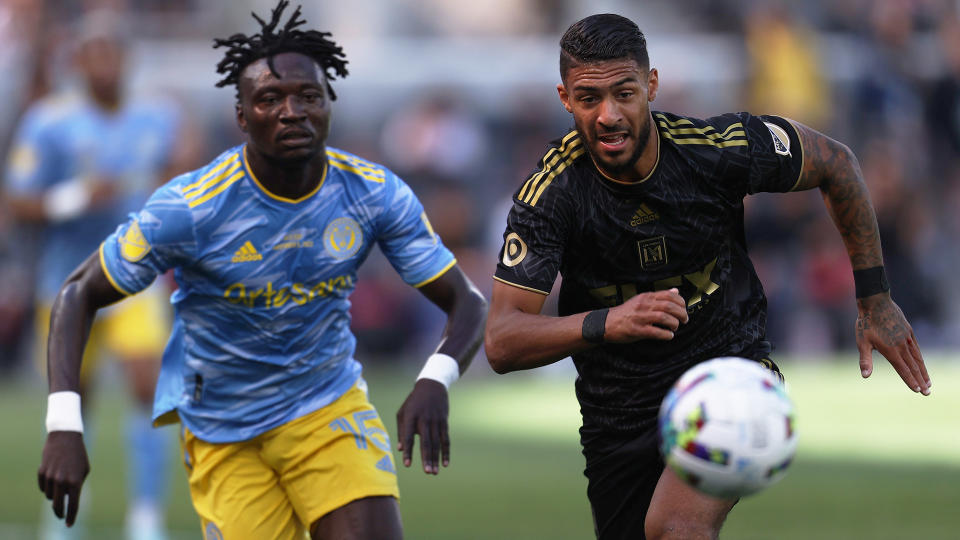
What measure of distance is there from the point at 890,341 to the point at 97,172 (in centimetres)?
620

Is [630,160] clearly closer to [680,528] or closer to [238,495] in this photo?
[680,528]

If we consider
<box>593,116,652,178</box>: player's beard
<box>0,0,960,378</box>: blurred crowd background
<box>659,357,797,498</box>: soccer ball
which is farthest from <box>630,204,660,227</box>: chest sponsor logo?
<box>0,0,960,378</box>: blurred crowd background

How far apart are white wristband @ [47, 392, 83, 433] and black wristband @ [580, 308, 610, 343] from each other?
209cm

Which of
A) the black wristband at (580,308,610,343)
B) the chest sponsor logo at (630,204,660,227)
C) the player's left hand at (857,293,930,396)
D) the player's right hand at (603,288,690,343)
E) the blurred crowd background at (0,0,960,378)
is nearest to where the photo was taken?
the player's right hand at (603,288,690,343)

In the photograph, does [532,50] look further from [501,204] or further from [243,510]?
[243,510]

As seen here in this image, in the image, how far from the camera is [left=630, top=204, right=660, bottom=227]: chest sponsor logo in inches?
233

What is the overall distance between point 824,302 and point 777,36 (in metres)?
3.85

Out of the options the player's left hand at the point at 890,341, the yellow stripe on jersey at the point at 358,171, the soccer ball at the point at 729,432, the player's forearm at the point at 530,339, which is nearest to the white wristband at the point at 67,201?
the yellow stripe on jersey at the point at 358,171

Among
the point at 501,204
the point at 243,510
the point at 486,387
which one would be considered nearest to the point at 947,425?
the point at 486,387

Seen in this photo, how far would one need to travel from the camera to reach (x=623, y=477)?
6.24m

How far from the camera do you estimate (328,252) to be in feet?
21.2

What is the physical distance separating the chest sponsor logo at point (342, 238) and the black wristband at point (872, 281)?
2.13 meters

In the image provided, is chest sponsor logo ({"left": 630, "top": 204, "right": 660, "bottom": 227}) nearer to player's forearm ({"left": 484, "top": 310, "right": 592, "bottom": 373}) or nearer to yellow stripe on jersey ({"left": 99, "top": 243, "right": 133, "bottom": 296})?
player's forearm ({"left": 484, "top": 310, "right": 592, "bottom": 373})

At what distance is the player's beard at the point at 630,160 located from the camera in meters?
5.79
